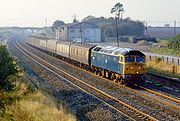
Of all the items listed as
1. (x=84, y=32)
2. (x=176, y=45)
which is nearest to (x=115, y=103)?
(x=176, y=45)

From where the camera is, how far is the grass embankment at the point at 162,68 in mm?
38838

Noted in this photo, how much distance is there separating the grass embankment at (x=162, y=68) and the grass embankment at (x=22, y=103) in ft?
52.2

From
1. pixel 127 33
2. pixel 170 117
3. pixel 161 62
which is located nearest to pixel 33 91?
pixel 170 117

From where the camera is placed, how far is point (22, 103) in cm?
2062

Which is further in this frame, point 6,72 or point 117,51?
point 117,51

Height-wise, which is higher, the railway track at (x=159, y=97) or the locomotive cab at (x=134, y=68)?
the locomotive cab at (x=134, y=68)

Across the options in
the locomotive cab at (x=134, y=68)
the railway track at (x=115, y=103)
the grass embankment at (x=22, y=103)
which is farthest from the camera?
the locomotive cab at (x=134, y=68)

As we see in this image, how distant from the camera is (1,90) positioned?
25328 mm

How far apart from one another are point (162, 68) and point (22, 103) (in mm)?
25638

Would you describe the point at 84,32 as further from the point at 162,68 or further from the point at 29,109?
the point at 29,109

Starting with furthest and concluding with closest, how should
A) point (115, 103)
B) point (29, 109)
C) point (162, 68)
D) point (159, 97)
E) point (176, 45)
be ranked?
point (176, 45)
point (162, 68)
point (159, 97)
point (115, 103)
point (29, 109)

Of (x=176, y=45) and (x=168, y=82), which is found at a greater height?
(x=176, y=45)

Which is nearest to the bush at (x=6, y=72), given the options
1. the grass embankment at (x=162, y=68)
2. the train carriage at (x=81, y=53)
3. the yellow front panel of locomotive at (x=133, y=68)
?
the yellow front panel of locomotive at (x=133, y=68)

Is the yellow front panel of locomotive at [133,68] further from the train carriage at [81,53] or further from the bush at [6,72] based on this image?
the train carriage at [81,53]
